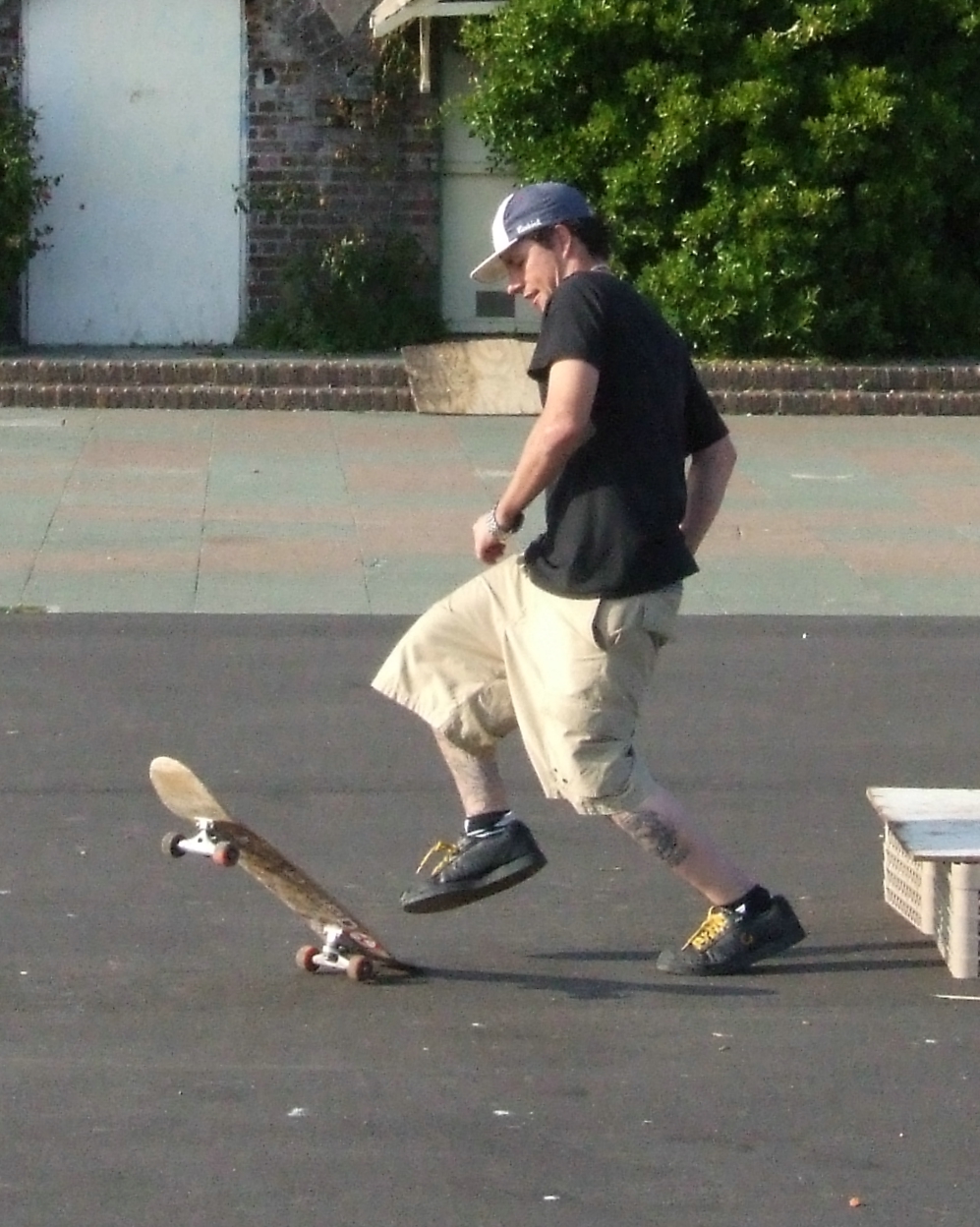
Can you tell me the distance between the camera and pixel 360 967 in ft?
16.8

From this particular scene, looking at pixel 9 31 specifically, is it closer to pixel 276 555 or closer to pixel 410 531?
pixel 410 531

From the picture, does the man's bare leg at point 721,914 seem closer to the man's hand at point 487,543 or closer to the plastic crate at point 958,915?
the plastic crate at point 958,915

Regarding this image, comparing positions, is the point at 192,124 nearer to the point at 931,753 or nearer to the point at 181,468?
the point at 181,468

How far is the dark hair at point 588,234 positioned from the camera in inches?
196

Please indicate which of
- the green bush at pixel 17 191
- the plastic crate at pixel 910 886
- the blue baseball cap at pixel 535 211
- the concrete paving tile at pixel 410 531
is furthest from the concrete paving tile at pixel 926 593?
the green bush at pixel 17 191

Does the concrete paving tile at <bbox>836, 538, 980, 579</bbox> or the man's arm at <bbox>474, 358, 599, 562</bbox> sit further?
the concrete paving tile at <bbox>836, 538, 980, 579</bbox>

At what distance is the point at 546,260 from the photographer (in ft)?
16.4

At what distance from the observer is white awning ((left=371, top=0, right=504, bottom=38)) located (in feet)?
50.6

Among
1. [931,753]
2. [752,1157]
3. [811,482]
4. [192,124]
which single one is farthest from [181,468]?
[752,1157]

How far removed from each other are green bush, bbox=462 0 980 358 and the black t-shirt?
10.2 metres

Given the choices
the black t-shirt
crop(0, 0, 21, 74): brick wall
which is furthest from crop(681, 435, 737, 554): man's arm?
crop(0, 0, 21, 74): brick wall

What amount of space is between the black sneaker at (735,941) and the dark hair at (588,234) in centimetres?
155

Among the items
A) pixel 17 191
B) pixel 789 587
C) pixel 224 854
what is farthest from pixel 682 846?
pixel 17 191

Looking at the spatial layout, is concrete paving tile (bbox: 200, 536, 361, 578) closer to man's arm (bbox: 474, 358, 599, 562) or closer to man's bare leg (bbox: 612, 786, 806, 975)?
man's bare leg (bbox: 612, 786, 806, 975)
